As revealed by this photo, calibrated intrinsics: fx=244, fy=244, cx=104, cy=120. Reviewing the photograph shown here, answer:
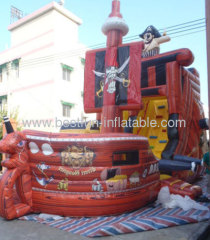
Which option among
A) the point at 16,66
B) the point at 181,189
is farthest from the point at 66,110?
the point at 181,189

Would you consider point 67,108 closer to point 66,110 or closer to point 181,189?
point 66,110

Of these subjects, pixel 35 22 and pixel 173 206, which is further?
pixel 35 22

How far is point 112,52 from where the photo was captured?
5.99 m

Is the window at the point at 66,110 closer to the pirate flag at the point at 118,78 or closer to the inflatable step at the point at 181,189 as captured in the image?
the pirate flag at the point at 118,78

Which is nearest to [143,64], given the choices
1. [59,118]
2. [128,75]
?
[128,75]

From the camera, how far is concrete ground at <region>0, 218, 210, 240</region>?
271 centimetres

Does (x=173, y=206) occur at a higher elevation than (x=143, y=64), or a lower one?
lower

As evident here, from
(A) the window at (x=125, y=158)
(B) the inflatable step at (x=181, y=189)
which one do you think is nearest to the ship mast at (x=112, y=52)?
(B) the inflatable step at (x=181, y=189)

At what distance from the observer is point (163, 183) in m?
4.47

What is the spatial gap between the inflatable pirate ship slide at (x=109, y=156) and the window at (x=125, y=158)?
0.01m

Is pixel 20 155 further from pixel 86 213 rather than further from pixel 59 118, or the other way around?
pixel 59 118

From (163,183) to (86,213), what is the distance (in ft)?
5.77

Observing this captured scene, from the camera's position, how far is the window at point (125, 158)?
349cm

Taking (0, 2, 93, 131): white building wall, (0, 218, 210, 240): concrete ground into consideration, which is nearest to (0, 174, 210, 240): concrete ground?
(0, 218, 210, 240): concrete ground
